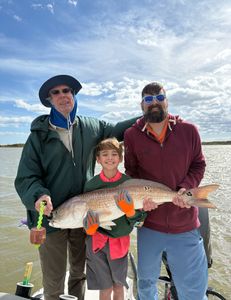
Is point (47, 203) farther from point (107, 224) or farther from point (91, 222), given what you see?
point (107, 224)

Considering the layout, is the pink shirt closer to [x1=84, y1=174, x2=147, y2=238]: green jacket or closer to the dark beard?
[x1=84, y1=174, x2=147, y2=238]: green jacket

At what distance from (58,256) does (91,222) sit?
35.8 inches

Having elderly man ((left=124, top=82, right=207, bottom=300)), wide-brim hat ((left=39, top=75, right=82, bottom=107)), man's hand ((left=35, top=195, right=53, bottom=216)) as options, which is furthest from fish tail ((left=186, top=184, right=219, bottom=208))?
wide-brim hat ((left=39, top=75, right=82, bottom=107))

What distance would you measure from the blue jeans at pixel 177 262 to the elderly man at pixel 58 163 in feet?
3.03

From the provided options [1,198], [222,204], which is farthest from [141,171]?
[1,198]

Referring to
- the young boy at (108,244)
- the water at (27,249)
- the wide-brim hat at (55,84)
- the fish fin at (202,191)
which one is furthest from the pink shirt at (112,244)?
the water at (27,249)

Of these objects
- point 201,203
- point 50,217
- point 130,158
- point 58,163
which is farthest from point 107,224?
point 201,203

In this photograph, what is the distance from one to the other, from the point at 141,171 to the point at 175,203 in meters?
0.62

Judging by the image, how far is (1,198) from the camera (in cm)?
1769

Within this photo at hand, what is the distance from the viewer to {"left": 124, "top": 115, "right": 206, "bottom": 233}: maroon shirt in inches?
152

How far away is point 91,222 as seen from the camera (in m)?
3.70

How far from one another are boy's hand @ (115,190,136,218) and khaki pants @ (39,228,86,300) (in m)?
0.94

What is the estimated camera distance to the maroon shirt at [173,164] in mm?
3865

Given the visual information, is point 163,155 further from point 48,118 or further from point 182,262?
point 48,118
